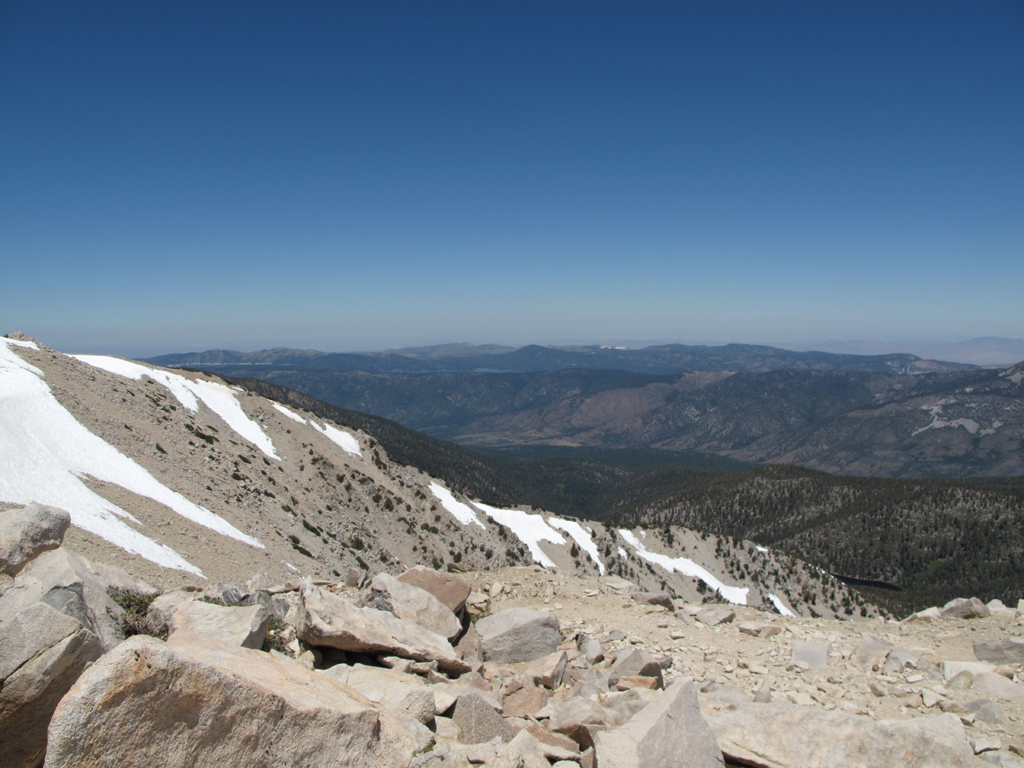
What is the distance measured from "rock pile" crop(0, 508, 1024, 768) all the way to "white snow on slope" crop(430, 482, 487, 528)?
1657 inches

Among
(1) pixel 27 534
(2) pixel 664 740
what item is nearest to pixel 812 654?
(2) pixel 664 740

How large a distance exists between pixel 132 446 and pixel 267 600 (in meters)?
28.0

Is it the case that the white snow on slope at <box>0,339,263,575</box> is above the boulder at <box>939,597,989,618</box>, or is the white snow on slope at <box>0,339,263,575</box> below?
above

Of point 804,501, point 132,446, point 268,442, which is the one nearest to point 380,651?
point 132,446

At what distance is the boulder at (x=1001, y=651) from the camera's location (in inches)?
504

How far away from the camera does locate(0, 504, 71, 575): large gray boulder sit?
29.2 feet

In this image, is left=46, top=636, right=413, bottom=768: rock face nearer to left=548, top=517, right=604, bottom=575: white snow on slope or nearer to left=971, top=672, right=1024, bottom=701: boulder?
left=971, top=672, right=1024, bottom=701: boulder

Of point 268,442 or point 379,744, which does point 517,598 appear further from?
point 268,442

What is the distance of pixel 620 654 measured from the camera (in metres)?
13.4

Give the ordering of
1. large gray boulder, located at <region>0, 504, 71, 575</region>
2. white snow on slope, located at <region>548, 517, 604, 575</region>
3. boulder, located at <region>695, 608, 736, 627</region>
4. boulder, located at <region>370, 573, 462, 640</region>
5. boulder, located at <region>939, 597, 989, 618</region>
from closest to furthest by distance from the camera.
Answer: large gray boulder, located at <region>0, 504, 71, 575</region>, boulder, located at <region>370, 573, 462, 640</region>, boulder, located at <region>695, 608, 736, 627</region>, boulder, located at <region>939, 597, 989, 618</region>, white snow on slope, located at <region>548, 517, 604, 575</region>

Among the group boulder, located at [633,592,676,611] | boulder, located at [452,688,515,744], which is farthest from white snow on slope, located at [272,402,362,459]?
boulder, located at [452,688,515,744]

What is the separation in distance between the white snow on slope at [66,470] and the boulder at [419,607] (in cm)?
1298

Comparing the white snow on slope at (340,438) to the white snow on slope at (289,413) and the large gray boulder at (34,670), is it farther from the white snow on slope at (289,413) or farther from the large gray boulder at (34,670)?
the large gray boulder at (34,670)

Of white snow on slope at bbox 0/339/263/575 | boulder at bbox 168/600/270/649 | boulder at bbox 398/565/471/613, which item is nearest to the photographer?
boulder at bbox 168/600/270/649
